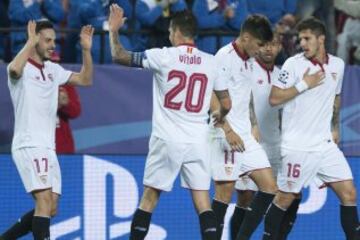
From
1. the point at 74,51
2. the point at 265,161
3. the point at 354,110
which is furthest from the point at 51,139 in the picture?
the point at 354,110

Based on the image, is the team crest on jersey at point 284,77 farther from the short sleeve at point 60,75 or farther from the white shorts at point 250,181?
the short sleeve at point 60,75

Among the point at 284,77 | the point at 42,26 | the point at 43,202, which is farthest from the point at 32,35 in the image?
the point at 284,77

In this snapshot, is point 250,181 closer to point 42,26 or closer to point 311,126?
point 311,126

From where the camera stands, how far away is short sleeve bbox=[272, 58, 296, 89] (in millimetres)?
11625

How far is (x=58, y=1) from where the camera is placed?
1412 cm

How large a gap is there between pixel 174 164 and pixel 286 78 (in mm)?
1277

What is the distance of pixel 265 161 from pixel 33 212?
201 centimetres

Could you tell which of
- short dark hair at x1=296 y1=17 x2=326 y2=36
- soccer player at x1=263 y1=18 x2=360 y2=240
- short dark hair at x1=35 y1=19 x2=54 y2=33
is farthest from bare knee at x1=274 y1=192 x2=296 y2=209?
short dark hair at x1=35 y1=19 x2=54 y2=33

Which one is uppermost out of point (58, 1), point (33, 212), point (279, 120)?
point (58, 1)

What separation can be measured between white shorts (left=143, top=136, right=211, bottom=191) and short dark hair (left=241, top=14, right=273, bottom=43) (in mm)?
1087

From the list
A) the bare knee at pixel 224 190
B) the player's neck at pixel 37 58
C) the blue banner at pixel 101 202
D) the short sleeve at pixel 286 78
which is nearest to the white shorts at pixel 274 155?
the bare knee at pixel 224 190

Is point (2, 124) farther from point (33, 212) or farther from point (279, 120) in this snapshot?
point (279, 120)

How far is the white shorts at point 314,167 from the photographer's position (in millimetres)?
11703

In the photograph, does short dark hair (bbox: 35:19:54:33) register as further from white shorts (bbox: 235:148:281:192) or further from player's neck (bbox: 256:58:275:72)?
white shorts (bbox: 235:148:281:192)
